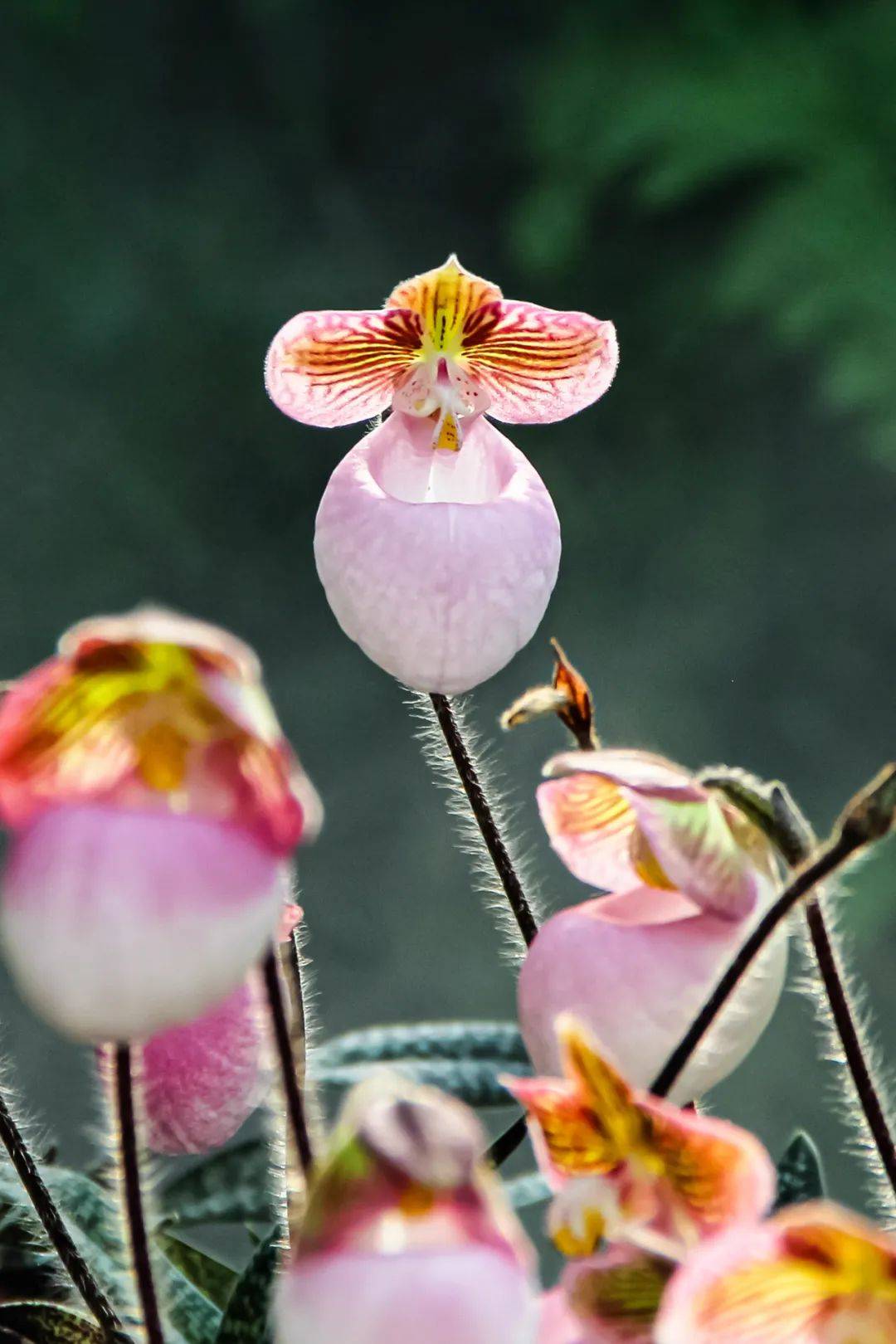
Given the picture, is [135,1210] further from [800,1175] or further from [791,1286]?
[800,1175]

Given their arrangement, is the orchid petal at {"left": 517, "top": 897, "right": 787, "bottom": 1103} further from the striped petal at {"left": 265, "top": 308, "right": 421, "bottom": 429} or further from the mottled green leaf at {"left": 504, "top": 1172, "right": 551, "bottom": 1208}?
the striped petal at {"left": 265, "top": 308, "right": 421, "bottom": 429}

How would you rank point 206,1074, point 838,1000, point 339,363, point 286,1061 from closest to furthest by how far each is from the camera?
point 286,1061
point 838,1000
point 206,1074
point 339,363

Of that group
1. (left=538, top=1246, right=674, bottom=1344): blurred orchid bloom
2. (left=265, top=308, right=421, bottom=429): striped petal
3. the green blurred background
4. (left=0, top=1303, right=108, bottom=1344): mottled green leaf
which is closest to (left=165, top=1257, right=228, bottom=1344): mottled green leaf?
(left=0, top=1303, right=108, bottom=1344): mottled green leaf

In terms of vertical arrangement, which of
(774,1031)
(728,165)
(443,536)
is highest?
(728,165)

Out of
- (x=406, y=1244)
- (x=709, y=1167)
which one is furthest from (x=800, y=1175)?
(x=406, y=1244)

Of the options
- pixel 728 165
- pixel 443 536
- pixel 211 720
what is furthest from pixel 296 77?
pixel 211 720

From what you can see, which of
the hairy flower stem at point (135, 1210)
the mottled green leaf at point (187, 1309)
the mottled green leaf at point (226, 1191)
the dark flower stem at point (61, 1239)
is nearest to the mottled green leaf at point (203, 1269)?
the mottled green leaf at point (226, 1191)

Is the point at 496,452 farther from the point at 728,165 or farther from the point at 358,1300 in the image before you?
the point at 728,165

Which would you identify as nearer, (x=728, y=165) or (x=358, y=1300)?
(x=358, y=1300)
